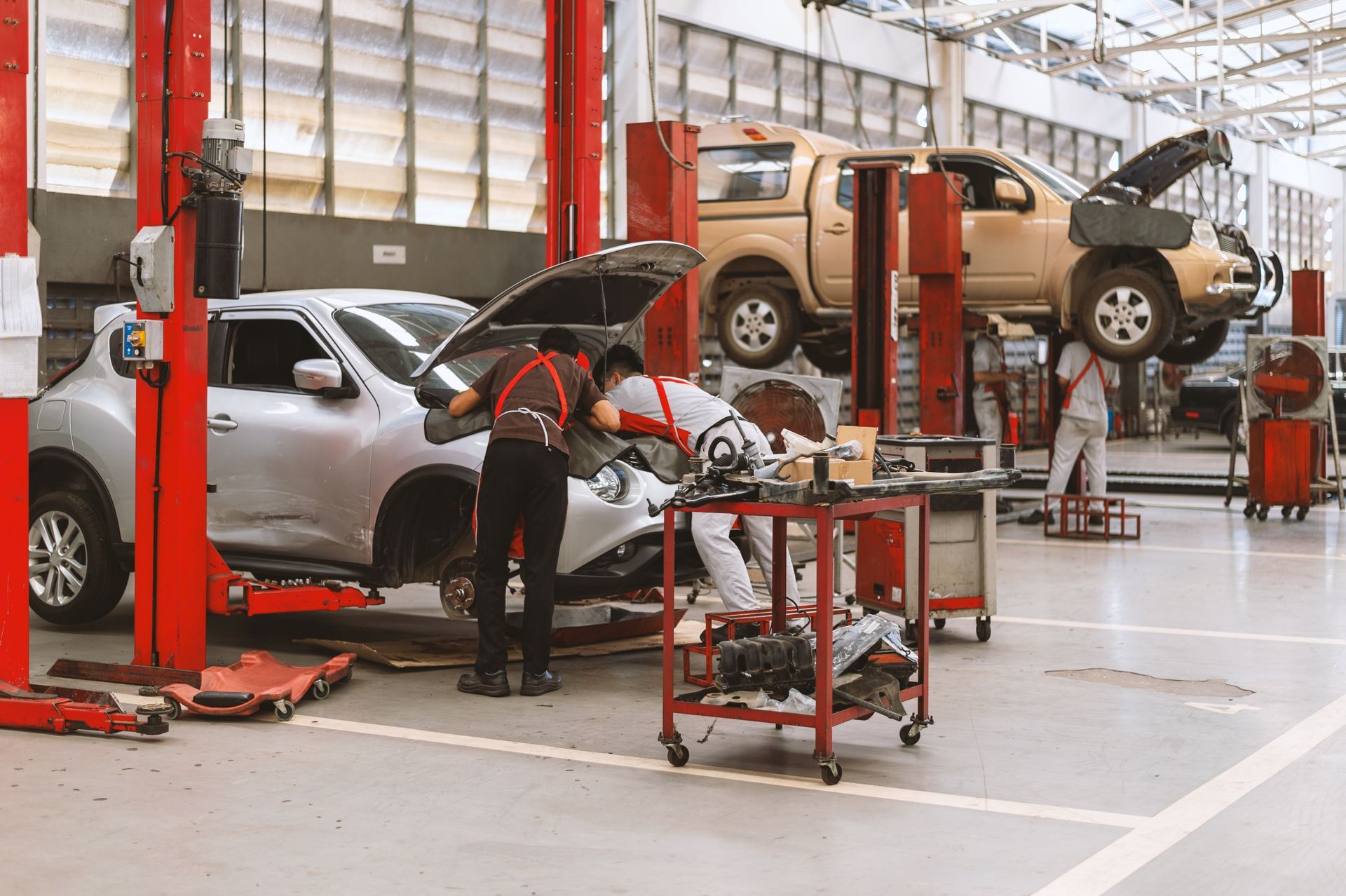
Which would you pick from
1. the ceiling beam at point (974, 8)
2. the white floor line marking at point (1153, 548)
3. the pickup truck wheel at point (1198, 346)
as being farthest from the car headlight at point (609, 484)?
the ceiling beam at point (974, 8)

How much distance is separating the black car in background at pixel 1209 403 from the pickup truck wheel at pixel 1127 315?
8130mm

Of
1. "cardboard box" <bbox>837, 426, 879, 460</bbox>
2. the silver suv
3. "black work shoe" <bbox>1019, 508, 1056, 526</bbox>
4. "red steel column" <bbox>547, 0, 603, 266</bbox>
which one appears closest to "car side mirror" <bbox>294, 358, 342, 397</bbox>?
the silver suv

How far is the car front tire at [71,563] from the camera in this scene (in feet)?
24.1

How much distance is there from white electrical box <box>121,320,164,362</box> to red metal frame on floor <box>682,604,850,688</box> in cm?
252

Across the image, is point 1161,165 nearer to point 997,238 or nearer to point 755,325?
point 997,238

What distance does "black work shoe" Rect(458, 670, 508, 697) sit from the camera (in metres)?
6.01

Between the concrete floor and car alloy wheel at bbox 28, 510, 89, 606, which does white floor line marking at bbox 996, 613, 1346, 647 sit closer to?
the concrete floor

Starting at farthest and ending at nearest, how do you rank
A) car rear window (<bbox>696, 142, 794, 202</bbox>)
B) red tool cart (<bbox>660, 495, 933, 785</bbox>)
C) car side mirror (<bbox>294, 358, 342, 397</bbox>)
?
car rear window (<bbox>696, 142, 794, 202</bbox>)
car side mirror (<bbox>294, 358, 342, 397</bbox>)
red tool cart (<bbox>660, 495, 933, 785</bbox>)

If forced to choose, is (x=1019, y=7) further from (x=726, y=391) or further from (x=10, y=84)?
(x=10, y=84)

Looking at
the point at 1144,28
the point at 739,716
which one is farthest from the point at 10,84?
the point at 1144,28

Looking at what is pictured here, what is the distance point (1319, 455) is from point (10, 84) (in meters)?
11.8

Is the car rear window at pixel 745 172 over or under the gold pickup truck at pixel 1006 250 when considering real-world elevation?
over

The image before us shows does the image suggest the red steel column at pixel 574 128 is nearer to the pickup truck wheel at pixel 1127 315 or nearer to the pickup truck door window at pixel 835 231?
the pickup truck door window at pixel 835 231

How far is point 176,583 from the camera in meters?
6.12
